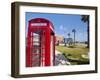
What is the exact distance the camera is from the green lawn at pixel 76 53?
1.98 meters

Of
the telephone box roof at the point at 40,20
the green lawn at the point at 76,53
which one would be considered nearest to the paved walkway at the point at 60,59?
the green lawn at the point at 76,53

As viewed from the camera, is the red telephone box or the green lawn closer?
the red telephone box

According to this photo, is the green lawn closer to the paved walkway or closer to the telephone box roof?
the paved walkway

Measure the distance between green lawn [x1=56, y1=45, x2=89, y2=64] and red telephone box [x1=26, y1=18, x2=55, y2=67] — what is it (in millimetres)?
92

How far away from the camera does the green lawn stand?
6.49 ft

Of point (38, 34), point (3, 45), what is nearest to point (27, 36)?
point (38, 34)

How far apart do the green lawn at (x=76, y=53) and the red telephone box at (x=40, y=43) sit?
92 mm

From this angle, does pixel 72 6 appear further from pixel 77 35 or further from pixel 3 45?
pixel 3 45

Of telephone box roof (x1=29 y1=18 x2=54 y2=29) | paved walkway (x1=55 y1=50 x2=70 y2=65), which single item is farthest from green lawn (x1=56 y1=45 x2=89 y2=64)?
telephone box roof (x1=29 y1=18 x2=54 y2=29)

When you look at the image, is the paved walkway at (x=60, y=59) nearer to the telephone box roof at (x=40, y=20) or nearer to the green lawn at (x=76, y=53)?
the green lawn at (x=76, y=53)

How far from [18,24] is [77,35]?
0.52 metres

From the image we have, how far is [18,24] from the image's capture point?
5.92 feet

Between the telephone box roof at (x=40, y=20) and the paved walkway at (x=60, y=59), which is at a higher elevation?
the telephone box roof at (x=40, y=20)

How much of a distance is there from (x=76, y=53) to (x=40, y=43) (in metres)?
0.34
